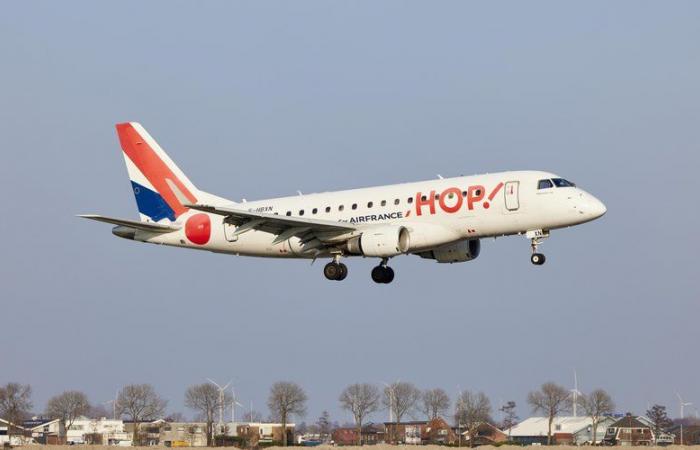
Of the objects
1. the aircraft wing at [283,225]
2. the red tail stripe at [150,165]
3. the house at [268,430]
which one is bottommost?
the house at [268,430]

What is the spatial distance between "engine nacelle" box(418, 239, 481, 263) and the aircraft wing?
5.94 metres

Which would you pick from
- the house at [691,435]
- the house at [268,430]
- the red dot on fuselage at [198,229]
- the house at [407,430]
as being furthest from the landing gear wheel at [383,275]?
the house at [407,430]

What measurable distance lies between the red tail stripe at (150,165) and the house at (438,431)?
6592 cm

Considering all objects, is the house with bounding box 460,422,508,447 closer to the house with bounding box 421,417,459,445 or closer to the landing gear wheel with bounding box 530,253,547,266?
the house with bounding box 421,417,459,445

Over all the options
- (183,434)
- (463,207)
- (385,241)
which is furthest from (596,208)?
(183,434)

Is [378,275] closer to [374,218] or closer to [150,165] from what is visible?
[374,218]

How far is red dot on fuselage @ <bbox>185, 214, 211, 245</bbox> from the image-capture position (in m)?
71.7

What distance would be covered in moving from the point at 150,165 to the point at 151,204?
2.71 m

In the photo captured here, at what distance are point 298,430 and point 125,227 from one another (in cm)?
11222

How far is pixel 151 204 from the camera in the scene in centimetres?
7488

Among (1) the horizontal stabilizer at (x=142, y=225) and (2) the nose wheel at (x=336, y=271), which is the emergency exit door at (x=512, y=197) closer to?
→ (2) the nose wheel at (x=336, y=271)

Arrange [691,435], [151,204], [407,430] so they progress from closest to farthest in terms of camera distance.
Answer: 1. [151,204]
2. [691,435]
3. [407,430]

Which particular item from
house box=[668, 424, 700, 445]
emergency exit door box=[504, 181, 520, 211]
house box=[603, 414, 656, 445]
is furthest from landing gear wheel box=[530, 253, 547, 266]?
house box=[603, 414, 656, 445]

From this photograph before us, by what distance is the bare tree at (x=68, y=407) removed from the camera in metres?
139
